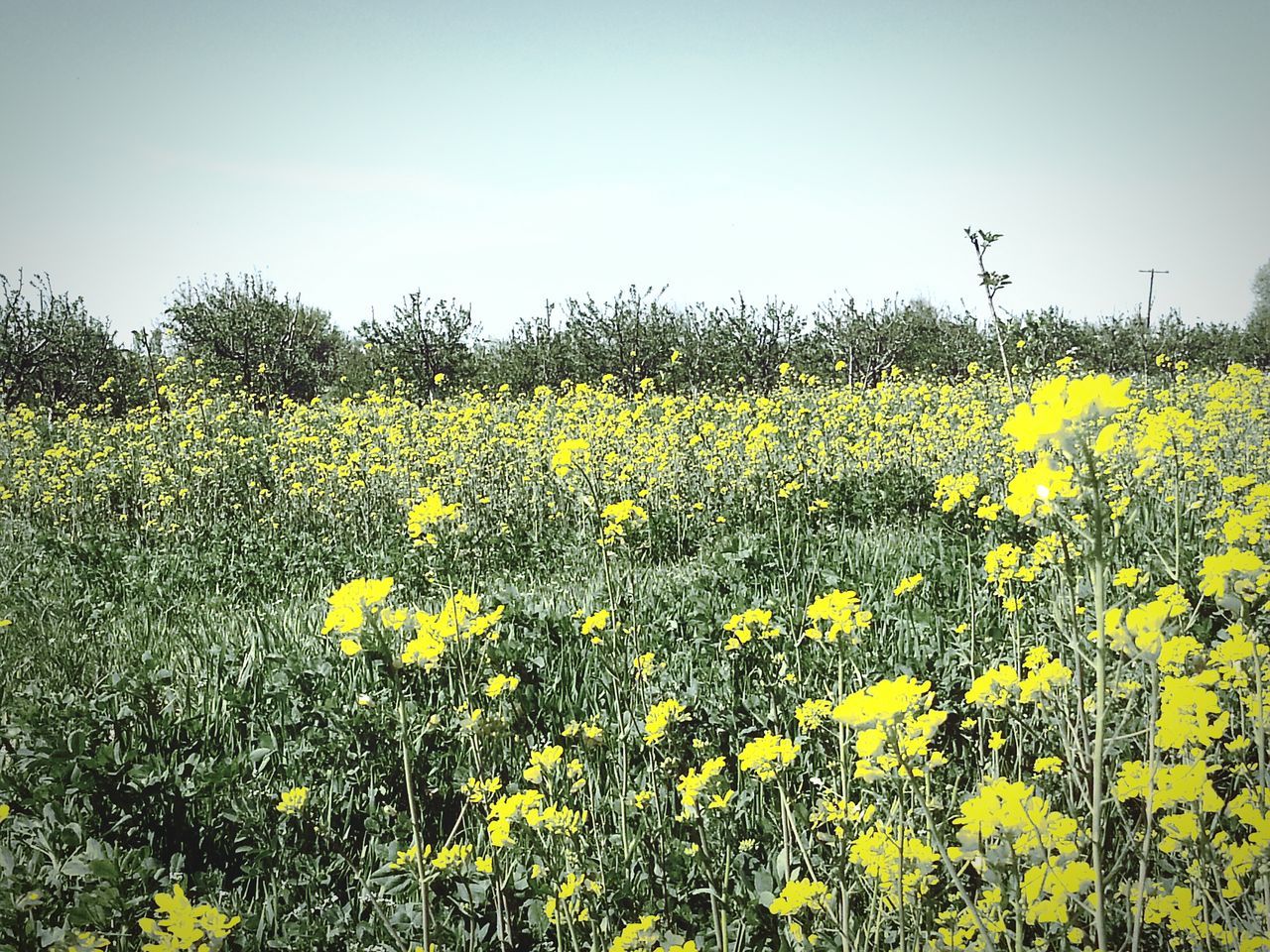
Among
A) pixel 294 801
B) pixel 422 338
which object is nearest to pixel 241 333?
pixel 422 338

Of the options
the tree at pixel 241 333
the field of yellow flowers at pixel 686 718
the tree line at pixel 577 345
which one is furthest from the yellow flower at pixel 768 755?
the tree at pixel 241 333

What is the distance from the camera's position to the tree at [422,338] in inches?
632

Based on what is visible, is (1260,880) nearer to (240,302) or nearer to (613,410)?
(613,410)

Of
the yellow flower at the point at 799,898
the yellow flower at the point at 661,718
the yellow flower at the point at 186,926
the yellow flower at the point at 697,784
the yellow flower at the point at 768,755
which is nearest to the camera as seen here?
the yellow flower at the point at 186,926

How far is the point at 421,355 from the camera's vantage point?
16.2 metres

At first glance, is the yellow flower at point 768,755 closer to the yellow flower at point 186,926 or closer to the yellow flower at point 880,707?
the yellow flower at point 880,707

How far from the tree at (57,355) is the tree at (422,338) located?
480 cm

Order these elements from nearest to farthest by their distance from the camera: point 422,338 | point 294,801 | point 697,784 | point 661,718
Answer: point 697,784
point 661,718
point 294,801
point 422,338

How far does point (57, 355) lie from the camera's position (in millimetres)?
10938

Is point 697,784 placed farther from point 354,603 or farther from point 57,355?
point 57,355

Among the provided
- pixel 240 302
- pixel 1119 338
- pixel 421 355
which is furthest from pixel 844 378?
pixel 240 302

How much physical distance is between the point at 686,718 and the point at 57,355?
12454 mm

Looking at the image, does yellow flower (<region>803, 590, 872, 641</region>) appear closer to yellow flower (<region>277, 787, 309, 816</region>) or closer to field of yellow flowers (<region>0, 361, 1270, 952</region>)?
field of yellow flowers (<region>0, 361, 1270, 952</region>)

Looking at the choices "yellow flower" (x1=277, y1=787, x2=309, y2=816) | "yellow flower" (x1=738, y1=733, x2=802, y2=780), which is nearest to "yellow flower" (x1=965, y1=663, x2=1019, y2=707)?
"yellow flower" (x1=738, y1=733, x2=802, y2=780)
